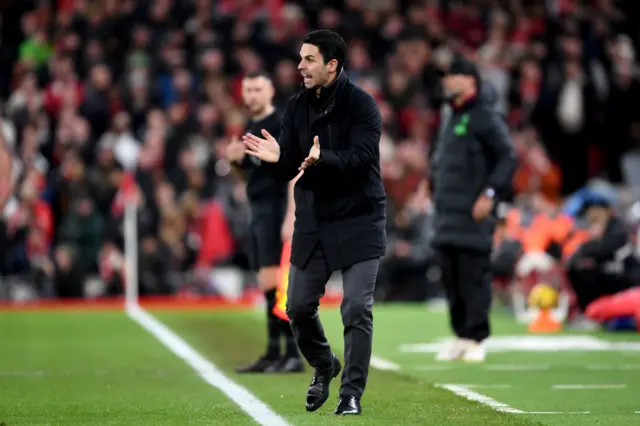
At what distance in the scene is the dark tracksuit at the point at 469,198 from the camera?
12.9 metres

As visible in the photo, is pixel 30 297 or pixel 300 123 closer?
pixel 300 123

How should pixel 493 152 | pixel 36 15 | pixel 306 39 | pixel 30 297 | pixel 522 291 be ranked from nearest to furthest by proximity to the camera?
pixel 306 39 → pixel 493 152 → pixel 522 291 → pixel 30 297 → pixel 36 15

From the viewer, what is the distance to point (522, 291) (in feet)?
63.8

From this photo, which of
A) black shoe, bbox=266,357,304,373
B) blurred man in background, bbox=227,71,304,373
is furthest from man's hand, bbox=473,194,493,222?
black shoe, bbox=266,357,304,373

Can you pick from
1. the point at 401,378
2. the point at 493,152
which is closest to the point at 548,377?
the point at 401,378

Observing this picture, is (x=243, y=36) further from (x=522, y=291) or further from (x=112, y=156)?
(x=522, y=291)

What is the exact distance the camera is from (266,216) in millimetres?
11977

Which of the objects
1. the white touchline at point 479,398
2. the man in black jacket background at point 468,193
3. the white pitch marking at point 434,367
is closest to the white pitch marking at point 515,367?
the white pitch marking at point 434,367

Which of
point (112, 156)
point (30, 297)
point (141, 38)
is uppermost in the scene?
→ point (141, 38)

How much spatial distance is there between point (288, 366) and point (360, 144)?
12.0ft

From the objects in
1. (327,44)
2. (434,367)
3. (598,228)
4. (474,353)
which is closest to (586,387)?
(434,367)

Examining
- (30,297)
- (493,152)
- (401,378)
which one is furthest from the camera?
(30,297)

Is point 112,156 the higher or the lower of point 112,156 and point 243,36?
the lower

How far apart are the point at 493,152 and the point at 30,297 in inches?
456
